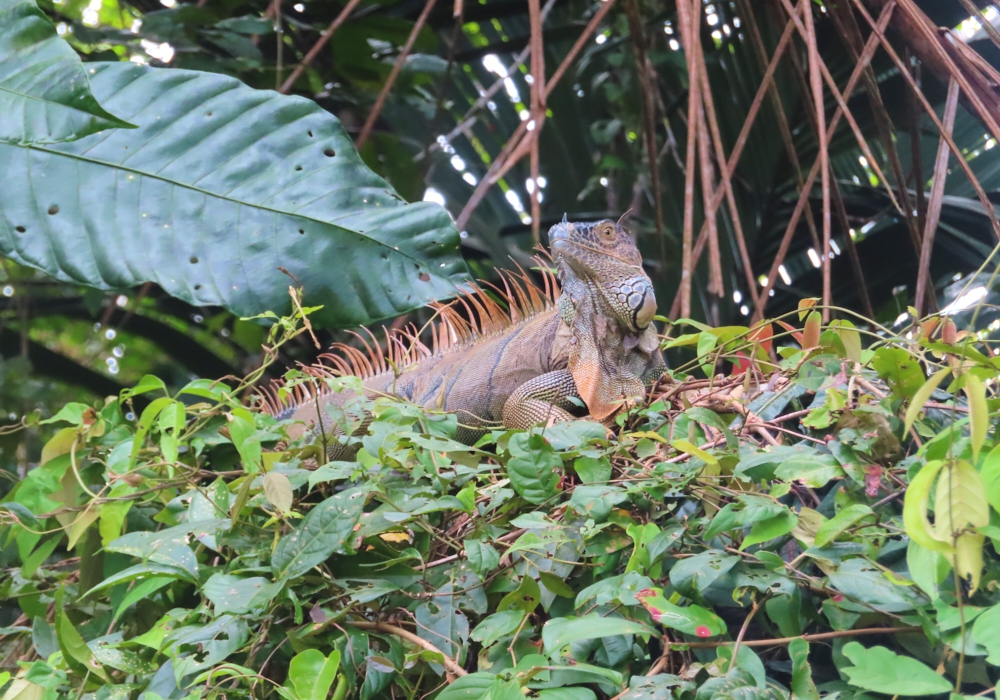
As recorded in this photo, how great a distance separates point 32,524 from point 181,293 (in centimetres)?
63

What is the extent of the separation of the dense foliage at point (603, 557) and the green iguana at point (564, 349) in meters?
0.85

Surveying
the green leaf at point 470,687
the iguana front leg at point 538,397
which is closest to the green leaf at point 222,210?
the iguana front leg at point 538,397

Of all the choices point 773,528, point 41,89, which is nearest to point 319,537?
point 773,528

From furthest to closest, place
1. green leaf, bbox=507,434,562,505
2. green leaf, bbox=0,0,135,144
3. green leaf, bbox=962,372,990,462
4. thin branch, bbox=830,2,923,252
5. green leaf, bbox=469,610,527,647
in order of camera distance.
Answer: thin branch, bbox=830,2,923,252
green leaf, bbox=0,0,135,144
green leaf, bbox=507,434,562,505
green leaf, bbox=469,610,527,647
green leaf, bbox=962,372,990,462

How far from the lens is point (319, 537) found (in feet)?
4.53

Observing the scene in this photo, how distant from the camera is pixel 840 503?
1329 millimetres

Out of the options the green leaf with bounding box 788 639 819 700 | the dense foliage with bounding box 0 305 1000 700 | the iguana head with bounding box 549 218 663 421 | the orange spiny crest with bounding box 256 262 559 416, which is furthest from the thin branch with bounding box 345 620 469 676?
the orange spiny crest with bounding box 256 262 559 416

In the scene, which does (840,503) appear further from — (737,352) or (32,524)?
(32,524)

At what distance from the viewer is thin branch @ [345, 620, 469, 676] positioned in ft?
4.14

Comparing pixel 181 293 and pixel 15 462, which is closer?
pixel 181 293

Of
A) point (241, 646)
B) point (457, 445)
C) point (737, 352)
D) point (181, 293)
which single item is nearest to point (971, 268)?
point (737, 352)

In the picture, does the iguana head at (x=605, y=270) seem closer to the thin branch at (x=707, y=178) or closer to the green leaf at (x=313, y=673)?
the thin branch at (x=707, y=178)

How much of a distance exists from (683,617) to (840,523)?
0.26m

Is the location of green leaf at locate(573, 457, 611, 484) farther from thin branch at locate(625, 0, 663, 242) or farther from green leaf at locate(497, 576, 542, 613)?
thin branch at locate(625, 0, 663, 242)
